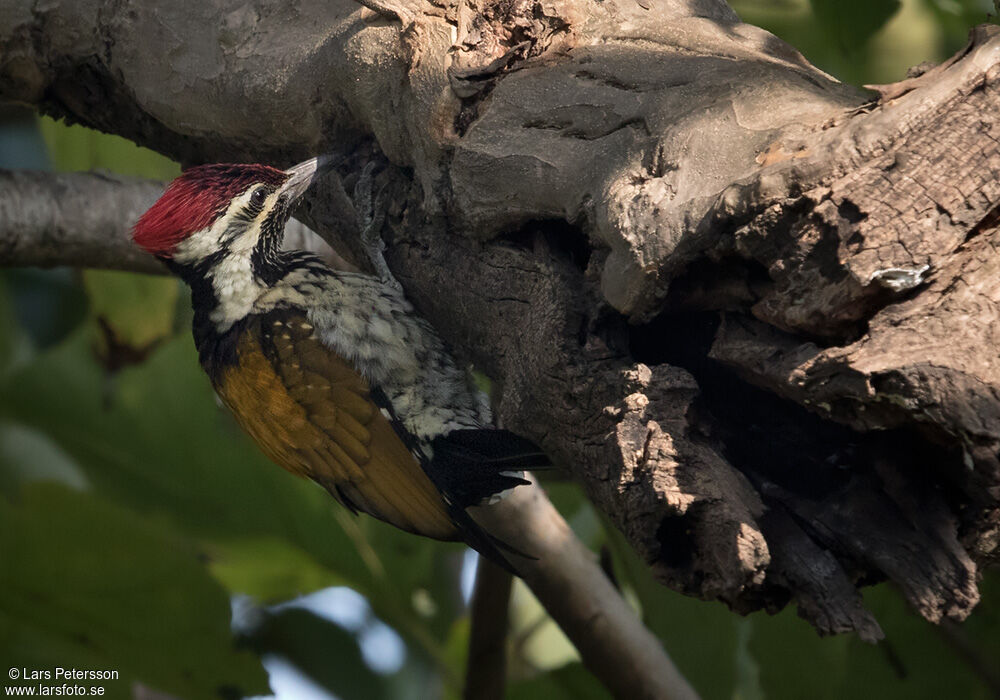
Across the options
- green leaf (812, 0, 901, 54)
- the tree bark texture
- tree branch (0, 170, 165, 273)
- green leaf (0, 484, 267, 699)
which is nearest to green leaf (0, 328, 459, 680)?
tree branch (0, 170, 165, 273)

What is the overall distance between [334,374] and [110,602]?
97cm

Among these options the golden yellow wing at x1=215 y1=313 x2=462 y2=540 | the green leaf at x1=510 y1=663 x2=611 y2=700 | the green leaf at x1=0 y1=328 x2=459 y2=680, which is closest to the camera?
the golden yellow wing at x1=215 y1=313 x2=462 y2=540

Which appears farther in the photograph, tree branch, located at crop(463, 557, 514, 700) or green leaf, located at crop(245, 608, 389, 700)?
green leaf, located at crop(245, 608, 389, 700)

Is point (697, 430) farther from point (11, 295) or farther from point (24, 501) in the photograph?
point (11, 295)

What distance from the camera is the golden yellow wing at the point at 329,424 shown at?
112 inches

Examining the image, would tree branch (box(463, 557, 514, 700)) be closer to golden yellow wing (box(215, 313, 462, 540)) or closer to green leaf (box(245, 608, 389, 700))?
golden yellow wing (box(215, 313, 462, 540))

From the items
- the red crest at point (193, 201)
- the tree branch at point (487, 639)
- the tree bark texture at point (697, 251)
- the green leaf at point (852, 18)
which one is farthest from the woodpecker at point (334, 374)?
the green leaf at point (852, 18)

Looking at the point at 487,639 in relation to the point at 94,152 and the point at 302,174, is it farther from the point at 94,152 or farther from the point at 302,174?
the point at 94,152

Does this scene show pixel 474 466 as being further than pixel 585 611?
No

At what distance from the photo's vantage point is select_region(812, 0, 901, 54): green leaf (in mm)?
2646

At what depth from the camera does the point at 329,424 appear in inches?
114

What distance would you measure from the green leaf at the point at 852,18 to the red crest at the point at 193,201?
5.27 feet

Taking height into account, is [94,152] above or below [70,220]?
above

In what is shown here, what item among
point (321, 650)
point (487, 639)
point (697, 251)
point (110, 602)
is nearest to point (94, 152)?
point (110, 602)
